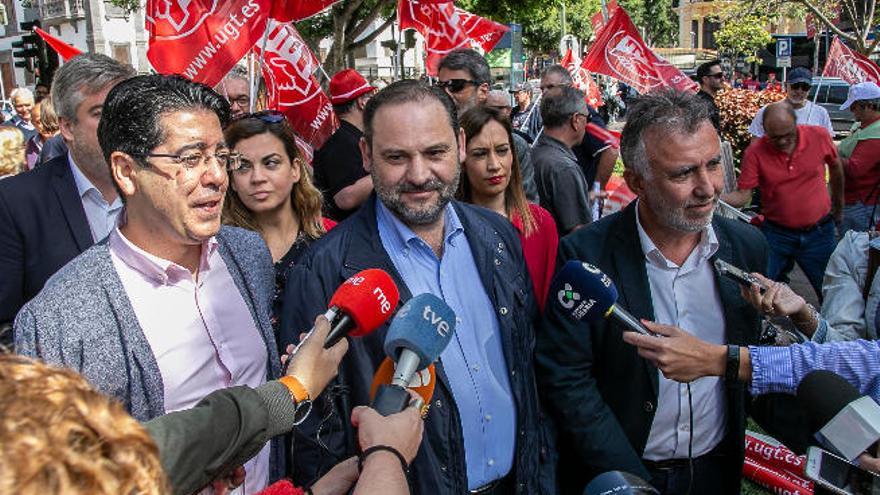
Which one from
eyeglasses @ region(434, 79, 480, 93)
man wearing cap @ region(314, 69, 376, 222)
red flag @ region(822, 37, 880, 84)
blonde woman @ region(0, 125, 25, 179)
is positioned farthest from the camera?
red flag @ region(822, 37, 880, 84)

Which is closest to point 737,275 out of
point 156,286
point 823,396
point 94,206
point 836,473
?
point 823,396

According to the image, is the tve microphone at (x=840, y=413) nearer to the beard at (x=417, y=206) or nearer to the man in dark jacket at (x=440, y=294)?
the man in dark jacket at (x=440, y=294)

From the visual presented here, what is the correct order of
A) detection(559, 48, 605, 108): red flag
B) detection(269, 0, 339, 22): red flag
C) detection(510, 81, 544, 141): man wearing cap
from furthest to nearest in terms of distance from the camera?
1. detection(559, 48, 605, 108): red flag
2. detection(510, 81, 544, 141): man wearing cap
3. detection(269, 0, 339, 22): red flag

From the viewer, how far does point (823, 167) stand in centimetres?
667

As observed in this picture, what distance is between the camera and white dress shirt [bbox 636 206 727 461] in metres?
2.61

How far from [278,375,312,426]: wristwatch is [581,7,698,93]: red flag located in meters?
7.13

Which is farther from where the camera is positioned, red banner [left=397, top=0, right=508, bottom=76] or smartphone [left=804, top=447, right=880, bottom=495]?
red banner [left=397, top=0, right=508, bottom=76]

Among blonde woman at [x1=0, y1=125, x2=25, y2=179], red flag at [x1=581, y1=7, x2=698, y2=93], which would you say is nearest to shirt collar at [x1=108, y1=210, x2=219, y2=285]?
blonde woman at [x1=0, y1=125, x2=25, y2=179]

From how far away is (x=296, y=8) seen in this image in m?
5.92

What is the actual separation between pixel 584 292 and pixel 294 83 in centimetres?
518

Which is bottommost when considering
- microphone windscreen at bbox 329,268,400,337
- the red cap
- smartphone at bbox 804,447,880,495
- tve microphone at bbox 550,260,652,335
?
smartphone at bbox 804,447,880,495

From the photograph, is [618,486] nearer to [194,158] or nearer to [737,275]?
[737,275]

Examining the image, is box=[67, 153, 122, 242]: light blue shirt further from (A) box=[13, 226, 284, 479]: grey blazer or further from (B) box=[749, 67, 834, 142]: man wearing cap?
(B) box=[749, 67, 834, 142]: man wearing cap

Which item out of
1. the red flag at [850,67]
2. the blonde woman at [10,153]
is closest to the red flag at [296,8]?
the blonde woman at [10,153]
